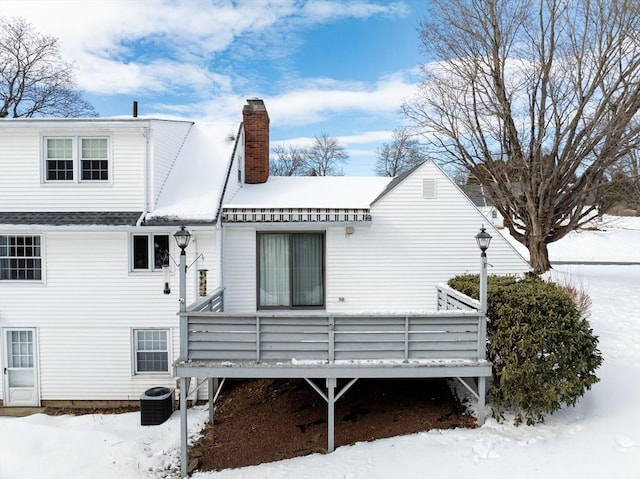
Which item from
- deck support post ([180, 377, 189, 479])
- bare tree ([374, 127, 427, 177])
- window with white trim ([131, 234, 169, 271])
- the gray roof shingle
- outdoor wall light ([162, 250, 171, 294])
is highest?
bare tree ([374, 127, 427, 177])

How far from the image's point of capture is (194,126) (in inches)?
505

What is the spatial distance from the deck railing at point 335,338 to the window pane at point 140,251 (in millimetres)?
3625

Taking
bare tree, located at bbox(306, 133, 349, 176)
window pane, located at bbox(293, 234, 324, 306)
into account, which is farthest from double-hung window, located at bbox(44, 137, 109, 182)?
bare tree, located at bbox(306, 133, 349, 176)

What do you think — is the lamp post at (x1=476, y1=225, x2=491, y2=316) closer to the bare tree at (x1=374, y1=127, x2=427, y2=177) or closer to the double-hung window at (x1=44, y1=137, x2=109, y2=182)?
the double-hung window at (x1=44, y1=137, x2=109, y2=182)

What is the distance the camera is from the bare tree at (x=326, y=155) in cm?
4612

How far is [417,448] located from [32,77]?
112ft

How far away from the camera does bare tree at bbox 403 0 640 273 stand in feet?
55.1

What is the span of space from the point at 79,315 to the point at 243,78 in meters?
14.7

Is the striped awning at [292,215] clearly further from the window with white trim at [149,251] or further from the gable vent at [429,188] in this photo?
the gable vent at [429,188]

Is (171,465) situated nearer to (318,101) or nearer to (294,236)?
(294,236)

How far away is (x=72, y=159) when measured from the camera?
10.3 m

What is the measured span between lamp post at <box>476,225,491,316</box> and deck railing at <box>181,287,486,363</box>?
30 cm

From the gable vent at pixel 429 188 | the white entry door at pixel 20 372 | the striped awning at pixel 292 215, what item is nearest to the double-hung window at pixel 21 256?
the white entry door at pixel 20 372

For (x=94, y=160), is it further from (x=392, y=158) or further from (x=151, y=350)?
(x=392, y=158)
